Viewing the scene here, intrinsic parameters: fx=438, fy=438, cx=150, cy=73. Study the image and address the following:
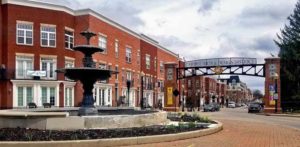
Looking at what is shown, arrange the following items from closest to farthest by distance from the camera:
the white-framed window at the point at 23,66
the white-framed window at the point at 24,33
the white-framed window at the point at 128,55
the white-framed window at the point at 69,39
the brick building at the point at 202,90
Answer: the white-framed window at the point at 23,66 < the white-framed window at the point at 24,33 < the white-framed window at the point at 69,39 < the white-framed window at the point at 128,55 < the brick building at the point at 202,90

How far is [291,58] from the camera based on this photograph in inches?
2234

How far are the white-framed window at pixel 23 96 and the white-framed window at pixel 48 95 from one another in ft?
4.76

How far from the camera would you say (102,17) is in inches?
2203

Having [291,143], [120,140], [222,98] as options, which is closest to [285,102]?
[291,143]

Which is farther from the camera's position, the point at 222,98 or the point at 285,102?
the point at 222,98

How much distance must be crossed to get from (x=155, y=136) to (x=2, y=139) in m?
4.57

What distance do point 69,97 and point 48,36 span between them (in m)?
7.29

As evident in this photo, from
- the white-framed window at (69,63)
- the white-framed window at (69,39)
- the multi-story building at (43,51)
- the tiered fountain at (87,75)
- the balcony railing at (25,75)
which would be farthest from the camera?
the white-framed window at (69,39)

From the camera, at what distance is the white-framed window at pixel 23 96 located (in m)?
45.7

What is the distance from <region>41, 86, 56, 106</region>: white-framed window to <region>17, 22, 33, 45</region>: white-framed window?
5.27 m

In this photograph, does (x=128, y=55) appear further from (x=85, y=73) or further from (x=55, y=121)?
(x=55, y=121)

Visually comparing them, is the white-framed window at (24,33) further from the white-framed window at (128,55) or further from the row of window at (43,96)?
the white-framed window at (128,55)

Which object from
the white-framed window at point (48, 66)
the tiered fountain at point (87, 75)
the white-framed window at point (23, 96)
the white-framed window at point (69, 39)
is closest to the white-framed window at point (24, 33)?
the white-framed window at point (48, 66)

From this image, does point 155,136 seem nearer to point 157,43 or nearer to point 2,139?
point 2,139
